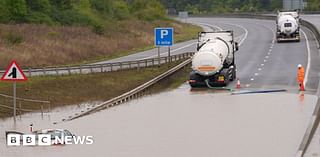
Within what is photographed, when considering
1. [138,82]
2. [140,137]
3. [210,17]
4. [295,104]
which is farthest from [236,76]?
[210,17]

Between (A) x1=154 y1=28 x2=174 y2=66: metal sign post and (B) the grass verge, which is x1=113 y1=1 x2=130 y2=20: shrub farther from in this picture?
(A) x1=154 y1=28 x2=174 y2=66: metal sign post

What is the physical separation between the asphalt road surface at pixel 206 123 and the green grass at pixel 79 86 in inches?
109

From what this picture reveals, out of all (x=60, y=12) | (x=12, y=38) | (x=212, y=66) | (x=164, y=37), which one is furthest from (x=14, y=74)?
(x=60, y=12)

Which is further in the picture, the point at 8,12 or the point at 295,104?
the point at 8,12

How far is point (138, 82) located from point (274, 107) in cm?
1313

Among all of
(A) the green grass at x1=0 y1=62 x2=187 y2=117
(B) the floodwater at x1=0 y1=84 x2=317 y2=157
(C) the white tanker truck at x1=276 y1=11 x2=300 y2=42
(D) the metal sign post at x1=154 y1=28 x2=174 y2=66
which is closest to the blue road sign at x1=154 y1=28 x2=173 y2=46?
(D) the metal sign post at x1=154 y1=28 x2=174 y2=66

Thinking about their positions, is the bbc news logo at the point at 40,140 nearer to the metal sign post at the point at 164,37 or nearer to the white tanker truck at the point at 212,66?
the white tanker truck at the point at 212,66

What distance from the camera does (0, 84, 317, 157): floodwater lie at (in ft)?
78.1

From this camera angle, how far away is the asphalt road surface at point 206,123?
2402cm

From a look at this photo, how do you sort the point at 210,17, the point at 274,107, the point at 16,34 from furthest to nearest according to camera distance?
the point at 210,17, the point at 16,34, the point at 274,107

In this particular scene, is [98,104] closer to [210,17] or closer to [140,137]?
[140,137]

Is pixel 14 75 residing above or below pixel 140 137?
above

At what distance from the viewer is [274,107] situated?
34.3 meters

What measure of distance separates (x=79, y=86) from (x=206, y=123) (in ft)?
46.6
